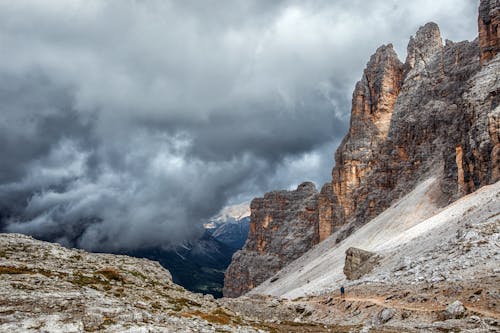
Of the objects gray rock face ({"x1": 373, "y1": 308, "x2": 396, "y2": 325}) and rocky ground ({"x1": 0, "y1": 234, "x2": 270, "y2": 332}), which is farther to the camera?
gray rock face ({"x1": 373, "y1": 308, "x2": 396, "y2": 325})

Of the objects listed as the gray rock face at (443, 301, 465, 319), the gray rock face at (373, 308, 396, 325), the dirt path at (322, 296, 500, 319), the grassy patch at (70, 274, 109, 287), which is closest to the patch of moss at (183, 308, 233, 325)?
the grassy patch at (70, 274, 109, 287)

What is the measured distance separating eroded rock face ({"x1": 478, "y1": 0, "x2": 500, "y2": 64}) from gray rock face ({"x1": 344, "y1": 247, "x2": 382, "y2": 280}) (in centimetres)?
8831

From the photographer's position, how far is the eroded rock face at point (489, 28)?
127 meters

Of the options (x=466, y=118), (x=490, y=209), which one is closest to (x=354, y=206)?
(x=466, y=118)

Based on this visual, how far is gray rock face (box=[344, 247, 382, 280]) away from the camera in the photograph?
74.4 metres

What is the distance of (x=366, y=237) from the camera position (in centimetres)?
12556

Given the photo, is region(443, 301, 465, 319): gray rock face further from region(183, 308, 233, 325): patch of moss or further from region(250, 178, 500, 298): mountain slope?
region(183, 308, 233, 325): patch of moss

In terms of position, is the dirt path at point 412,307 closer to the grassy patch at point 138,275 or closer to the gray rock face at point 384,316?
the gray rock face at point 384,316

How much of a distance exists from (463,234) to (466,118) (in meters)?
71.7

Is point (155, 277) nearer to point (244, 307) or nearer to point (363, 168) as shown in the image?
point (244, 307)

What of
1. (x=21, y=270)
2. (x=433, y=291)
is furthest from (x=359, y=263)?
(x=21, y=270)

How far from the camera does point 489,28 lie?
130375 mm

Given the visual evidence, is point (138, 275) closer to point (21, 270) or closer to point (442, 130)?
point (21, 270)

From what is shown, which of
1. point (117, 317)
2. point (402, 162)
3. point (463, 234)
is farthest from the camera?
point (402, 162)
